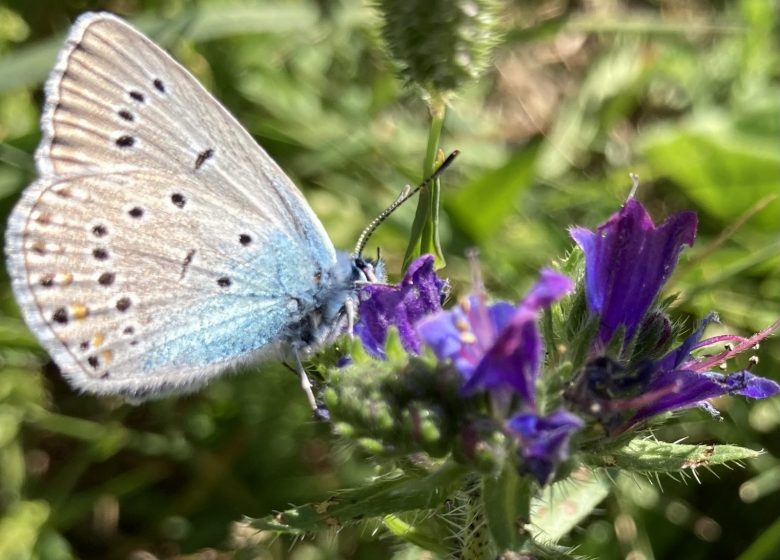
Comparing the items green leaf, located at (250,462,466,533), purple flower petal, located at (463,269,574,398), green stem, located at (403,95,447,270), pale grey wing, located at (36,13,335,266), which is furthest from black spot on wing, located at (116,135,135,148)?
purple flower petal, located at (463,269,574,398)

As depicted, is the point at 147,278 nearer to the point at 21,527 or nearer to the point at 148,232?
the point at 148,232

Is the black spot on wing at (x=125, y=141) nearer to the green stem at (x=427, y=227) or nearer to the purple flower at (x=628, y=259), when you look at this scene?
the green stem at (x=427, y=227)

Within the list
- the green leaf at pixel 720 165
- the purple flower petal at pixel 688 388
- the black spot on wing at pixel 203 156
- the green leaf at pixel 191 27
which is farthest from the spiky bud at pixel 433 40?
the green leaf at pixel 720 165

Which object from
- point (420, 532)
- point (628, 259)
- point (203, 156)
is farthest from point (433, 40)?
point (420, 532)

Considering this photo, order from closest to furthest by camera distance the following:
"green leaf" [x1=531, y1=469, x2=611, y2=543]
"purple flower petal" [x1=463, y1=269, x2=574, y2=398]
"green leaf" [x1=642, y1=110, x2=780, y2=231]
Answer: "purple flower petal" [x1=463, y1=269, x2=574, y2=398] < "green leaf" [x1=531, y1=469, x2=611, y2=543] < "green leaf" [x1=642, y1=110, x2=780, y2=231]

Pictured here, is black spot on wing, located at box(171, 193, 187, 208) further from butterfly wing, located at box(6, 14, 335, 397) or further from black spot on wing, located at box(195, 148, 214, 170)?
black spot on wing, located at box(195, 148, 214, 170)
